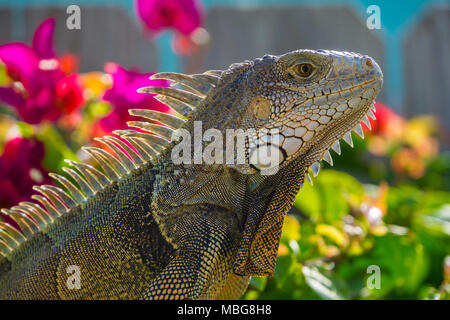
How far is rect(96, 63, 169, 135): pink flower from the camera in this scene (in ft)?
8.18

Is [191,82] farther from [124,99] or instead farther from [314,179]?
[314,179]

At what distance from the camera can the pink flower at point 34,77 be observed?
8.43 ft

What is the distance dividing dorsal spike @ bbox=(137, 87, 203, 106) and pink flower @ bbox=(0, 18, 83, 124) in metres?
0.89

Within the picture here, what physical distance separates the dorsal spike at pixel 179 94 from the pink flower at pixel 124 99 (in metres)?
0.47

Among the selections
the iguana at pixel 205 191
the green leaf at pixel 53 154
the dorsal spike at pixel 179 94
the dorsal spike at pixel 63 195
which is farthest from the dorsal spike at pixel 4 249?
the dorsal spike at pixel 179 94

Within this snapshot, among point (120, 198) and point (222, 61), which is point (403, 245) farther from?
point (222, 61)

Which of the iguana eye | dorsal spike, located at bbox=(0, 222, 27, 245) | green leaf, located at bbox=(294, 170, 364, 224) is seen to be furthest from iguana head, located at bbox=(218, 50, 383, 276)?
green leaf, located at bbox=(294, 170, 364, 224)

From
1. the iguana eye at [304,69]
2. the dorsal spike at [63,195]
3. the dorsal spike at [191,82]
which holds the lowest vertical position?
the dorsal spike at [63,195]

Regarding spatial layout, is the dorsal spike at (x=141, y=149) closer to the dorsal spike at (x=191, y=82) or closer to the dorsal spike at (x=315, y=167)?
the dorsal spike at (x=191, y=82)

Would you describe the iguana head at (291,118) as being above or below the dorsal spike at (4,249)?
above

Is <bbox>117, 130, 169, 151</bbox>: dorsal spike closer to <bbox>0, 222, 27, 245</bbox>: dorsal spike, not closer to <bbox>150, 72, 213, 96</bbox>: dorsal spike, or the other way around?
<bbox>150, 72, 213, 96</bbox>: dorsal spike

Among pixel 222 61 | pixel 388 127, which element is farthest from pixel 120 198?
pixel 222 61

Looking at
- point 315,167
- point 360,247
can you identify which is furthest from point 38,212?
point 360,247

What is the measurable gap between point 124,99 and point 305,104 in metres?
1.13
